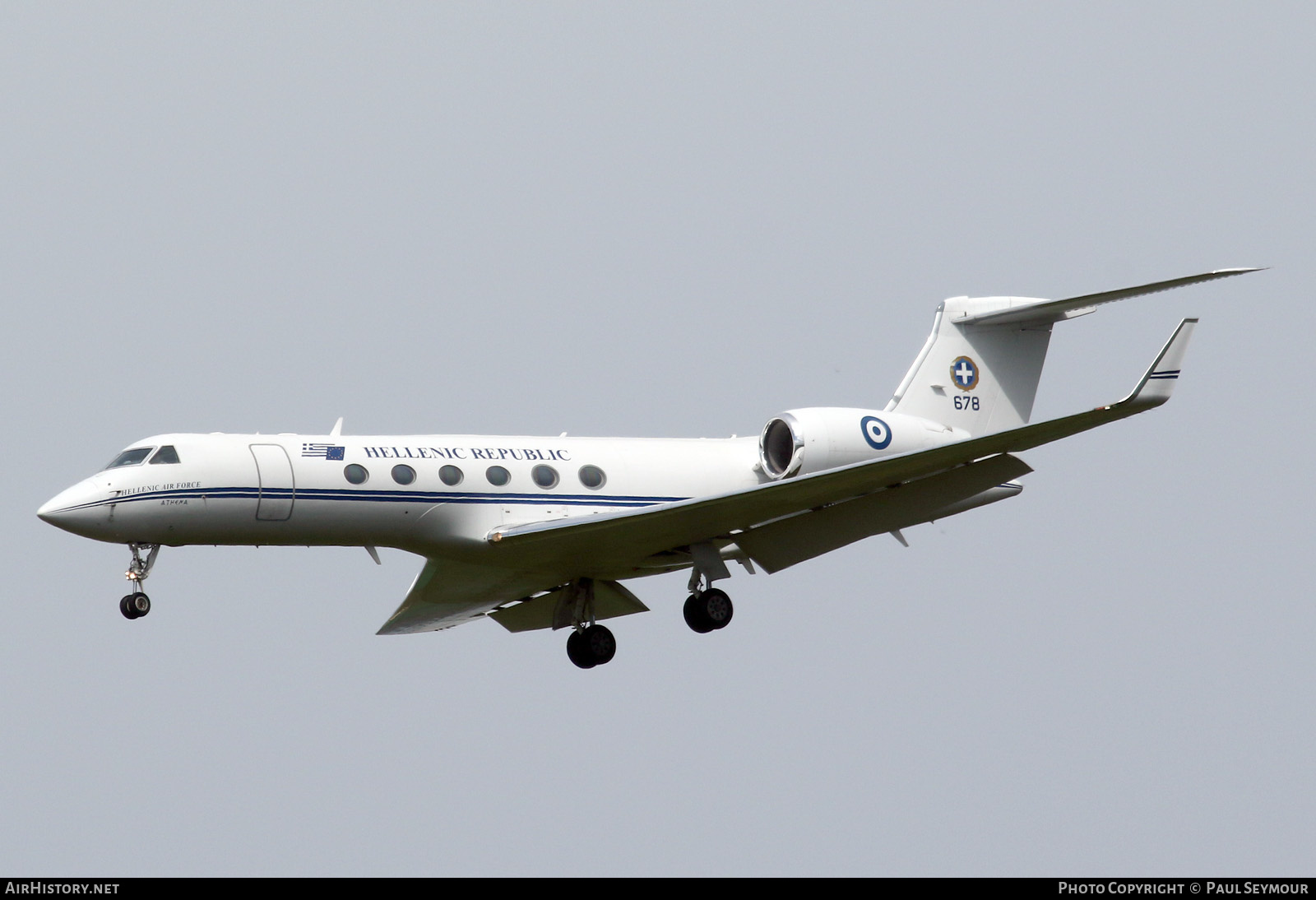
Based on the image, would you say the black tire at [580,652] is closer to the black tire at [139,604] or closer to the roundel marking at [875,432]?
the roundel marking at [875,432]

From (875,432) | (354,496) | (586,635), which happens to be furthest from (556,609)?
(875,432)

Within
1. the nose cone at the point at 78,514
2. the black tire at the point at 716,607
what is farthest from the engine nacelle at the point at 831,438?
the nose cone at the point at 78,514

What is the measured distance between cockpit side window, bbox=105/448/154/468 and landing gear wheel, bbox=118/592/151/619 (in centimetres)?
151

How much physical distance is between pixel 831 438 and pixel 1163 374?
432 centimetres

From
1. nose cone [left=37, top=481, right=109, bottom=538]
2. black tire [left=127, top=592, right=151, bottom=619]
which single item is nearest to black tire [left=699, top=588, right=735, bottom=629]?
black tire [left=127, top=592, right=151, bottom=619]

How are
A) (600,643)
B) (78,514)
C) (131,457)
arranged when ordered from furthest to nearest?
(600,643) < (131,457) < (78,514)

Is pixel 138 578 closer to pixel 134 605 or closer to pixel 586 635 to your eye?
pixel 134 605

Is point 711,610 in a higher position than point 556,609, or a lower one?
lower

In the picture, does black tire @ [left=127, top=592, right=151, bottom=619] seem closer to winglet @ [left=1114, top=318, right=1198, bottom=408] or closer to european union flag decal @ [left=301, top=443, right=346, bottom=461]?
european union flag decal @ [left=301, top=443, right=346, bottom=461]

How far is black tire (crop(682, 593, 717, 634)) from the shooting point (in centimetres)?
2159

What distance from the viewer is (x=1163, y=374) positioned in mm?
19125

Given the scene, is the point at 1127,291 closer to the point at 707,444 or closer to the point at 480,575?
the point at 707,444

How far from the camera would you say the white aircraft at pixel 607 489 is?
20.0 meters

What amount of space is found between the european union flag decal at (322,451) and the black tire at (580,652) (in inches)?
171
